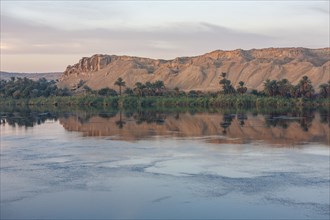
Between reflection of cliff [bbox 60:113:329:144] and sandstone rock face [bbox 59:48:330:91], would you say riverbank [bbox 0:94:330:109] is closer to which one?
sandstone rock face [bbox 59:48:330:91]

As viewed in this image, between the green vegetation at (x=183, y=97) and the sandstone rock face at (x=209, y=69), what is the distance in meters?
24.0

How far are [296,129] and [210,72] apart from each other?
80.6 metres

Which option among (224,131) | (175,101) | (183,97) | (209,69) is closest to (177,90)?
(183,97)

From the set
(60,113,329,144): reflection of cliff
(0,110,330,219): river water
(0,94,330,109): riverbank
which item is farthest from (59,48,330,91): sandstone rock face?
(0,110,330,219): river water

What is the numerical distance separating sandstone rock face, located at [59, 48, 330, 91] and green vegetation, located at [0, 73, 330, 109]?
24040 millimetres

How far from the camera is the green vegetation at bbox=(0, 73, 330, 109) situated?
64688 millimetres

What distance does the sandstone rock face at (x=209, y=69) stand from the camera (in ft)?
337

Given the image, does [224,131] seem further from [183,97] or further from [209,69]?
[209,69]

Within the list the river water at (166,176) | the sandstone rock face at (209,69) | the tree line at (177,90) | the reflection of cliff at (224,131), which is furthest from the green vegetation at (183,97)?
the river water at (166,176)

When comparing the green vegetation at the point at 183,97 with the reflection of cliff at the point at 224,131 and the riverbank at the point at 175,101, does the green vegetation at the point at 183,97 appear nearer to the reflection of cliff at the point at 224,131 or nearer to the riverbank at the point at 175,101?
the riverbank at the point at 175,101

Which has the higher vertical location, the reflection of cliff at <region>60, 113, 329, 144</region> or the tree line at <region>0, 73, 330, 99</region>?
the tree line at <region>0, 73, 330, 99</region>

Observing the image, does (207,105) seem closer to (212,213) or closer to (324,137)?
(324,137)

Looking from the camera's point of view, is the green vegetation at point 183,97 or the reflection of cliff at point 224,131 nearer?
the reflection of cliff at point 224,131

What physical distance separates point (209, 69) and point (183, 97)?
42471 mm
